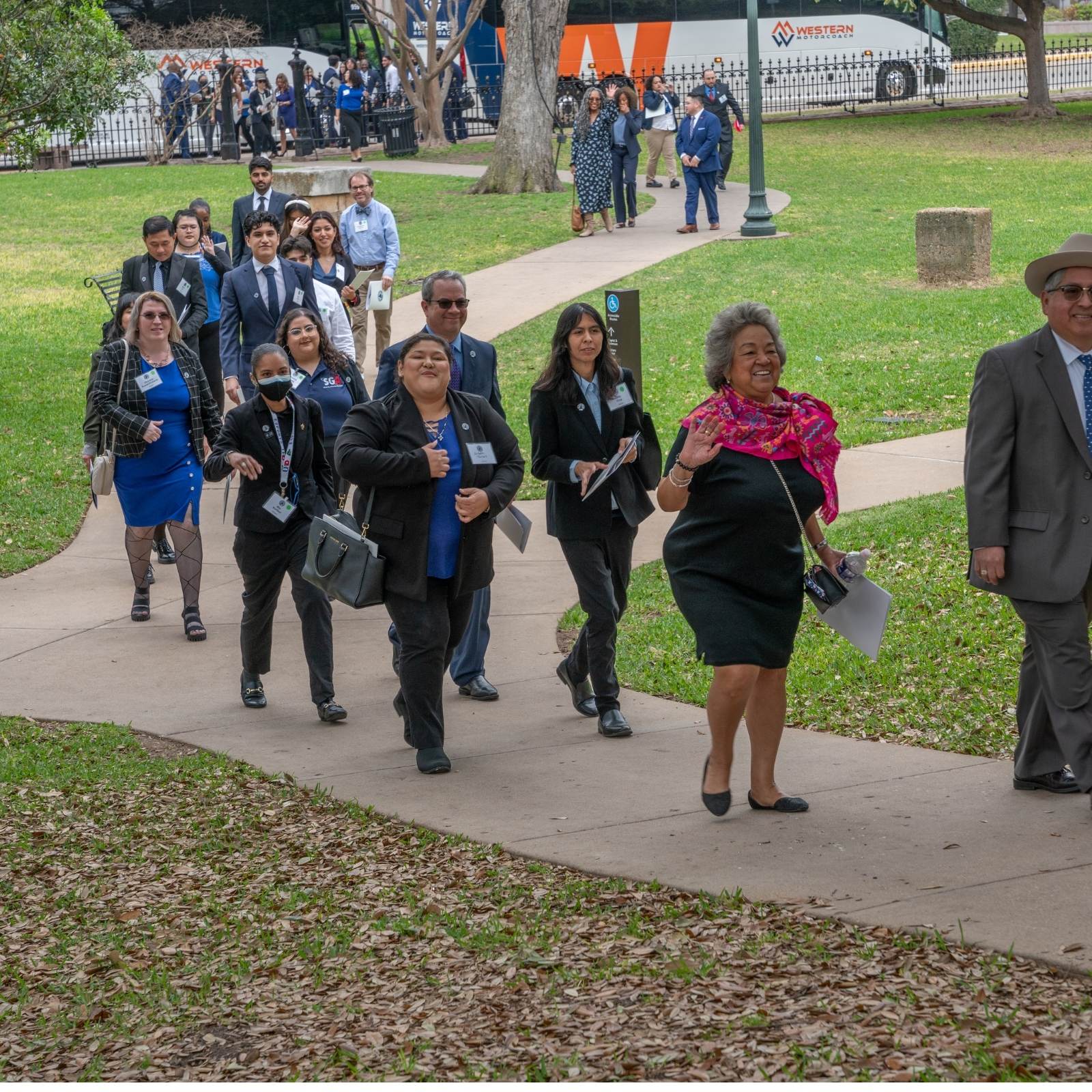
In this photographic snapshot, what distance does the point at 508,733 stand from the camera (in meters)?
7.25

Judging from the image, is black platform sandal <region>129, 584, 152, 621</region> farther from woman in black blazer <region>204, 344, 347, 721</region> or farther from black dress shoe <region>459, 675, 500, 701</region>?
black dress shoe <region>459, 675, 500, 701</region>

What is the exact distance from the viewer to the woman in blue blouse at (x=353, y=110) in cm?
3581

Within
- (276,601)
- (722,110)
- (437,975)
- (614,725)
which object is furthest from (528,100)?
(437,975)

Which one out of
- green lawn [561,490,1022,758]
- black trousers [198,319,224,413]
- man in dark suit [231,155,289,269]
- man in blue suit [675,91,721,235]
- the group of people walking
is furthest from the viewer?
man in blue suit [675,91,721,235]

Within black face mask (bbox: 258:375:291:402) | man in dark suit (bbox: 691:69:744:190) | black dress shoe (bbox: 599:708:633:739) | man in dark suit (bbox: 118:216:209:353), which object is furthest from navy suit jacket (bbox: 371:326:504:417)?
man in dark suit (bbox: 691:69:744:190)

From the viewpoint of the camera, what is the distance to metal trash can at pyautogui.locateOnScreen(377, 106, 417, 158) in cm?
3625

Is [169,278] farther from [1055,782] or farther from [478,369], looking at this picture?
[1055,782]

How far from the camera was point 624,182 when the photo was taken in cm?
2388

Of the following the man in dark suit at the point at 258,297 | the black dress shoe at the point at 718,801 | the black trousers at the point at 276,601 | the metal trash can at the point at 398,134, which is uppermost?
the metal trash can at the point at 398,134

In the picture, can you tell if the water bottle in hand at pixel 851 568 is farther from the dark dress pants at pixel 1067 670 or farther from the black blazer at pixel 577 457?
the black blazer at pixel 577 457

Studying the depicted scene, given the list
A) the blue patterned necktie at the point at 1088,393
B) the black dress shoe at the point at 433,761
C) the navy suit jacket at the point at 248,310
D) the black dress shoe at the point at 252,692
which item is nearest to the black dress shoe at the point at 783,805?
the black dress shoe at the point at 433,761

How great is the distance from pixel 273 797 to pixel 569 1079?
9.07 feet

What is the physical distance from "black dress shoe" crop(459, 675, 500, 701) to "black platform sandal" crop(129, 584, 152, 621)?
8.02ft

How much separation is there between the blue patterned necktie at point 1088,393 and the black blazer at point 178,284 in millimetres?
7471
